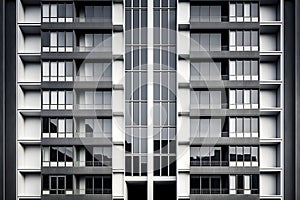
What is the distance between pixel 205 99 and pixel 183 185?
11.3ft

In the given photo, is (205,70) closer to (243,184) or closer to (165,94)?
(165,94)

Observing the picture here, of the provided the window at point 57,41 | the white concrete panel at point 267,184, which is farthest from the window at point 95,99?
the white concrete panel at point 267,184

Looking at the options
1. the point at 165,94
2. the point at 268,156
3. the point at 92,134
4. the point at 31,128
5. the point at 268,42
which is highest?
the point at 268,42

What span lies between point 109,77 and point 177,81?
8.71 feet

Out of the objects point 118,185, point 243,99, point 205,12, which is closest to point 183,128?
point 243,99

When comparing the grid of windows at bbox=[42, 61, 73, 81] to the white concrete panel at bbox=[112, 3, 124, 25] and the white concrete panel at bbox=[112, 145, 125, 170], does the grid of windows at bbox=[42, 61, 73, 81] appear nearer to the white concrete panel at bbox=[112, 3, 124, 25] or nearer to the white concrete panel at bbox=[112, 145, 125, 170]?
the white concrete panel at bbox=[112, 3, 124, 25]

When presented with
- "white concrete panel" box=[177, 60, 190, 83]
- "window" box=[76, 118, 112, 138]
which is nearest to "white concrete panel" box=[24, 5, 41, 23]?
"window" box=[76, 118, 112, 138]

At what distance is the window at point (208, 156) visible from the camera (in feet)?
57.9

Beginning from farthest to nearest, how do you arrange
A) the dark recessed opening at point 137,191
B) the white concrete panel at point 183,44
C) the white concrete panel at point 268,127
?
the dark recessed opening at point 137,191
the white concrete panel at point 268,127
the white concrete panel at point 183,44

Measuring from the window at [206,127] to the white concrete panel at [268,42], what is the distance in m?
3.43

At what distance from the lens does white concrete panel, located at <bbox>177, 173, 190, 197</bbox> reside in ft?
57.5

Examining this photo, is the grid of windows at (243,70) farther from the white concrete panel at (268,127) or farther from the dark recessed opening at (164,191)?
the dark recessed opening at (164,191)

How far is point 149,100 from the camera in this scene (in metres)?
18.3

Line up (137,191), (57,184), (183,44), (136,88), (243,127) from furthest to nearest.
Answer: (137,191) < (136,88) < (183,44) < (243,127) < (57,184)
